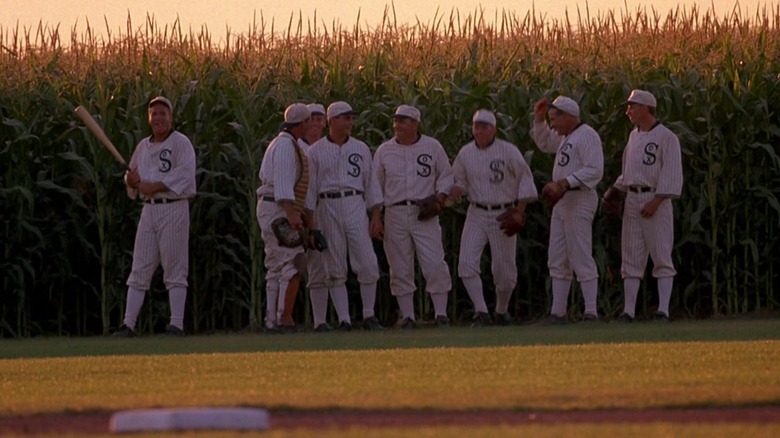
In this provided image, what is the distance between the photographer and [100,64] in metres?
19.7

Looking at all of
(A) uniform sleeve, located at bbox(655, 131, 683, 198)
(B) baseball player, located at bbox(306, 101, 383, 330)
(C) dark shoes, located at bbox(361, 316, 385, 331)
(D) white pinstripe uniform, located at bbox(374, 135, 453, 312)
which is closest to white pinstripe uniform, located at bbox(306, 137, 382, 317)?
(B) baseball player, located at bbox(306, 101, 383, 330)

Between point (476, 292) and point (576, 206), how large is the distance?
51.4 inches

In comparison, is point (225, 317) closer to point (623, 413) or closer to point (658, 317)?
point (658, 317)

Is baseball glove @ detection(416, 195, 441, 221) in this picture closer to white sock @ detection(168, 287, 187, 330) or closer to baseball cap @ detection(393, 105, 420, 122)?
baseball cap @ detection(393, 105, 420, 122)

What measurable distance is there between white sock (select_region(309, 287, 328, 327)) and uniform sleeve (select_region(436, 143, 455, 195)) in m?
1.51

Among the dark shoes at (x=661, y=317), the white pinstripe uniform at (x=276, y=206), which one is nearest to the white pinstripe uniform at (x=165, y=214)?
the white pinstripe uniform at (x=276, y=206)

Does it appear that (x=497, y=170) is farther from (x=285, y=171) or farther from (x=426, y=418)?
(x=426, y=418)

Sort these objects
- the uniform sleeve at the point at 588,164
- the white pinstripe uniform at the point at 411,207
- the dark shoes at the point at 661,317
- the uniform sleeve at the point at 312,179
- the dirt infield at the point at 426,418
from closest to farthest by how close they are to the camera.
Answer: the dirt infield at the point at 426,418, the uniform sleeve at the point at 588,164, the uniform sleeve at the point at 312,179, the dark shoes at the point at 661,317, the white pinstripe uniform at the point at 411,207

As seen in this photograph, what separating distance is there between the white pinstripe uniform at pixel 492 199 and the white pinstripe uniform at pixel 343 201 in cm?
93

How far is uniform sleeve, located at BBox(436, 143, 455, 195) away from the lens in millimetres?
16281

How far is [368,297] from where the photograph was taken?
643 inches

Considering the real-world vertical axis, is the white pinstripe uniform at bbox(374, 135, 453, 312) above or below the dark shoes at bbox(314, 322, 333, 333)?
above

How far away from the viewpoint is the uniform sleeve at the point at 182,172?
51.8 ft

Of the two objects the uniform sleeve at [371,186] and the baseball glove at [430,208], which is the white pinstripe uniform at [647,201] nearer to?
the baseball glove at [430,208]
